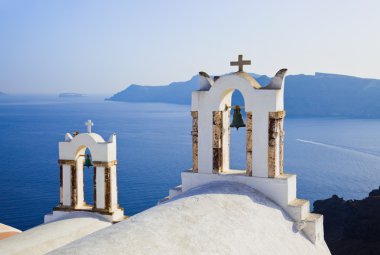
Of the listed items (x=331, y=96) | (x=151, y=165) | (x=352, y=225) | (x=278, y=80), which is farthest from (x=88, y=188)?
(x=331, y=96)

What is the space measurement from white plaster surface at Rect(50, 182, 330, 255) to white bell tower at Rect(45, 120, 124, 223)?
2688 millimetres

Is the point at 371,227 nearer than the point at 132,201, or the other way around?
the point at 371,227

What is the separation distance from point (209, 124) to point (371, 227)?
29255mm

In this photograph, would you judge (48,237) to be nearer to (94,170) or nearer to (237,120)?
(94,170)

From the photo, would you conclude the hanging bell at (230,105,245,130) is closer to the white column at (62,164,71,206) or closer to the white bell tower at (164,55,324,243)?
the white bell tower at (164,55,324,243)

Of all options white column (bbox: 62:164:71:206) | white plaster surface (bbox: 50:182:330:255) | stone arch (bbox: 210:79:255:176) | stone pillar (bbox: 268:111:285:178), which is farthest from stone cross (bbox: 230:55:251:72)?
white column (bbox: 62:164:71:206)

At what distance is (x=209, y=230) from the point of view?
23.3 ft

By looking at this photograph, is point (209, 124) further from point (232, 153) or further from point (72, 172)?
point (232, 153)

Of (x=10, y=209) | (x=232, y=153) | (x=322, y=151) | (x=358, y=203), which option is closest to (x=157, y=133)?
(x=232, y=153)

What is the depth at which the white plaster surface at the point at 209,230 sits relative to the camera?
5.91m

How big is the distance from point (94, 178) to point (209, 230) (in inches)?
192

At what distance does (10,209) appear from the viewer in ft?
136

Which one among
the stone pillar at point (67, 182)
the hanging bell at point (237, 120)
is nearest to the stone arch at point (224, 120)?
the hanging bell at point (237, 120)

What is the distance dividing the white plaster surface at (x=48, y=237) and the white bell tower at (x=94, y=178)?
0.41 m
